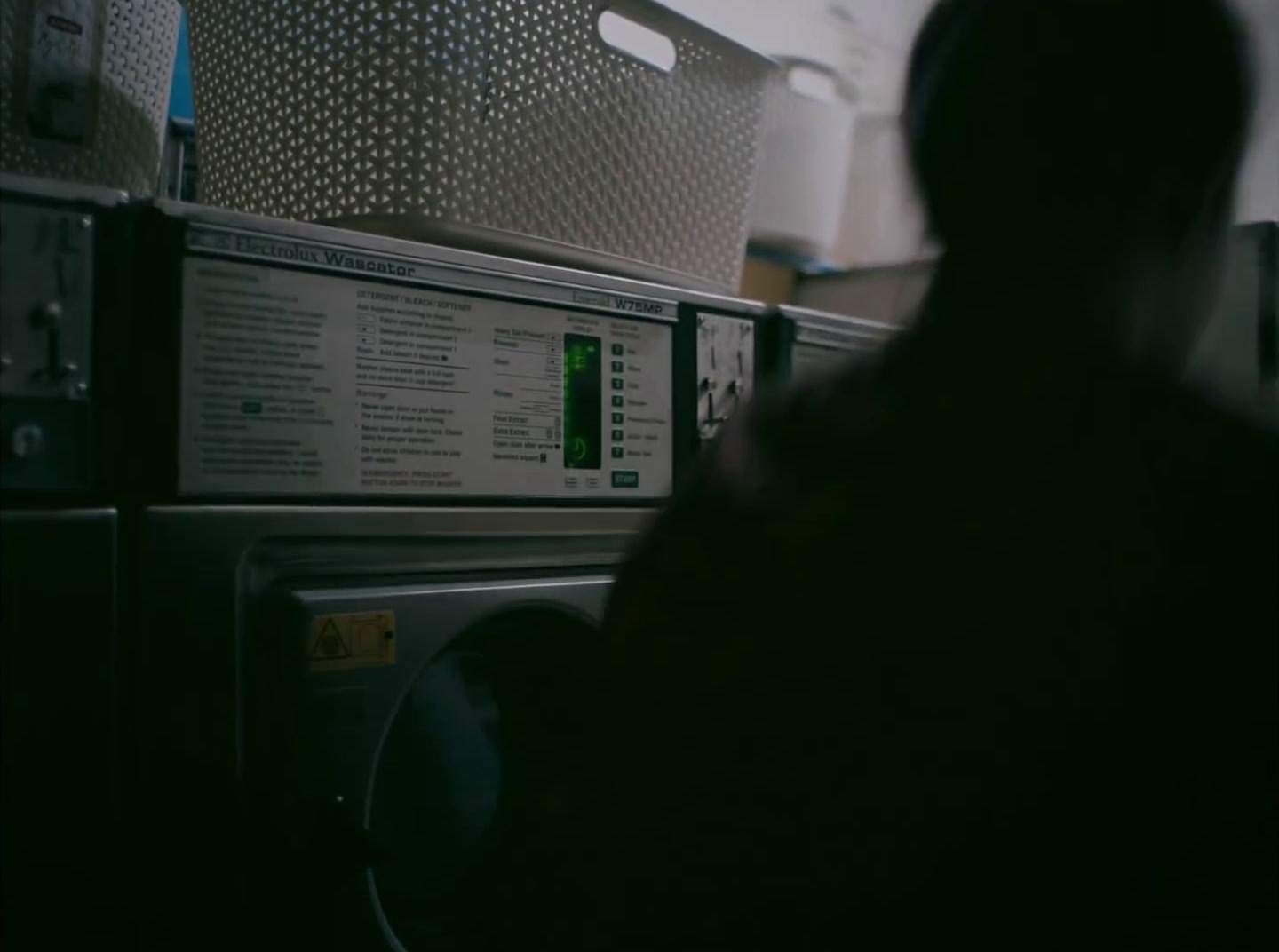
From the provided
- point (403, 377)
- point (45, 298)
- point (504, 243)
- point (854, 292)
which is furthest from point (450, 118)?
point (854, 292)

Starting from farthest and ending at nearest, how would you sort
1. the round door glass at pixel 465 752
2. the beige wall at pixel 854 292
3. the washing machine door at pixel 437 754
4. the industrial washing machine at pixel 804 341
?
1. the beige wall at pixel 854 292
2. the industrial washing machine at pixel 804 341
3. the round door glass at pixel 465 752
4. the washing machine door at pixel 437 754

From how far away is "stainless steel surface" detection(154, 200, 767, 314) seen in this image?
0.77 metres

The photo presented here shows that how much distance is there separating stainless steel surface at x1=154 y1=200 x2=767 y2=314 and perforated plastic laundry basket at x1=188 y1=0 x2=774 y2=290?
0.03 metres

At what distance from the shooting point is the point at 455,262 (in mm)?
896

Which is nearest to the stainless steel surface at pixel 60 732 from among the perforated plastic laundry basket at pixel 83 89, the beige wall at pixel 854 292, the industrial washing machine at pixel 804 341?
the perforated plastic laundry basket at pixel 83 89

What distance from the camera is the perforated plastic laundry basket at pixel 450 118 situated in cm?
89

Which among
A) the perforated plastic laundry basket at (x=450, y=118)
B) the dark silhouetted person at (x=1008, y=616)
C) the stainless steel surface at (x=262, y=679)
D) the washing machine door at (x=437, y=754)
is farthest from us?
the perforated plastic laundry basket at (x=450, y=118)

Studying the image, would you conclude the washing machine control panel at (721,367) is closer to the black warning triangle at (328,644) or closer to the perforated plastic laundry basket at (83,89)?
the black warning triangle at (328,644)

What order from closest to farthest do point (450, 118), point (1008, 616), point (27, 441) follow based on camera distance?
point (1008, 616) < point (27, 441) < point (450, 118)

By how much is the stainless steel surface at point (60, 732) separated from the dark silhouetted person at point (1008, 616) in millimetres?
375

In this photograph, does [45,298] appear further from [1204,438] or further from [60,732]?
[1204,438]

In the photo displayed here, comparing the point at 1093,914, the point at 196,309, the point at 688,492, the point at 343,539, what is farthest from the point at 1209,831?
the point at 196,309

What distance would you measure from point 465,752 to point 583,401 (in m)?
0.39

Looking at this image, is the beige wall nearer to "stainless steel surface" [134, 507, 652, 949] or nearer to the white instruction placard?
the white instruction placard
